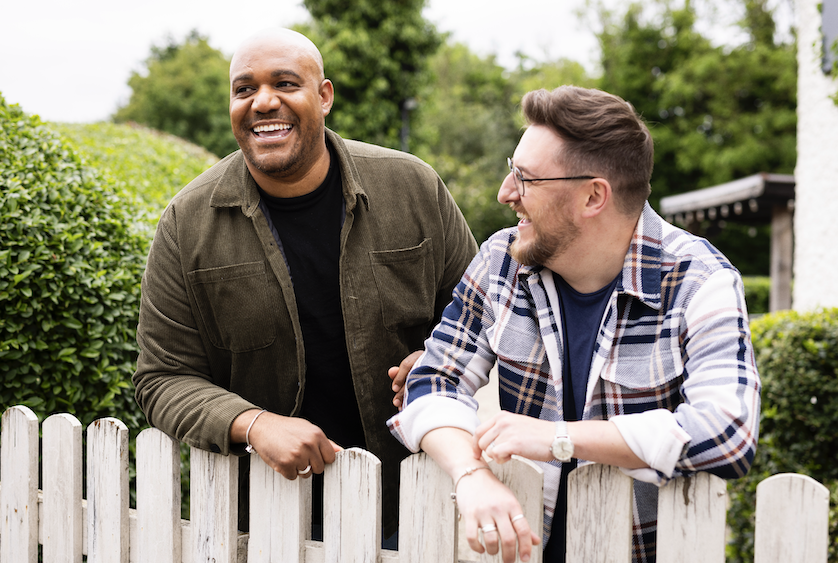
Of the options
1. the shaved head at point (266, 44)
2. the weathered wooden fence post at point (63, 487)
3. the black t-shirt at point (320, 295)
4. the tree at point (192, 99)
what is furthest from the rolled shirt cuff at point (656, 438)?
the tree at point (192, 99)

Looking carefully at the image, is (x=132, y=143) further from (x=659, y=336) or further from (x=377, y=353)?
(x=659, y=336)

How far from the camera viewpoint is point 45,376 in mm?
2574

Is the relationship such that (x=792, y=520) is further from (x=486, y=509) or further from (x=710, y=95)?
(x=710, y=95)

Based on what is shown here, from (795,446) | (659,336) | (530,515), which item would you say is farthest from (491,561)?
(795,446)

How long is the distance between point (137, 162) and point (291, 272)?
544 centimetres

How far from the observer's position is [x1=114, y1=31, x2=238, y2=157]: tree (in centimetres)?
3466

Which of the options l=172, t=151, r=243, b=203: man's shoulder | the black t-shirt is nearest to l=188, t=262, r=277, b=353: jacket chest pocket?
the black t-shirt

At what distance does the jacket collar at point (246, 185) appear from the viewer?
219 cm

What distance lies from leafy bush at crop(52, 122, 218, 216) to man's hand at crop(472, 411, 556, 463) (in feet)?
8.96

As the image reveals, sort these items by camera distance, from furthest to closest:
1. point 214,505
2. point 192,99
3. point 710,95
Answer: point 192,99
point 710,95
point 214,505

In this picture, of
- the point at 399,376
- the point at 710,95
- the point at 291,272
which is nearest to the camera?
the point at 399,376

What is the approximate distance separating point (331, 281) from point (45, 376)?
123 cm

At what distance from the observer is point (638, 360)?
159 centimetres

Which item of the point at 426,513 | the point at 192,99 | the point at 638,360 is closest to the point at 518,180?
the point at 638,360
